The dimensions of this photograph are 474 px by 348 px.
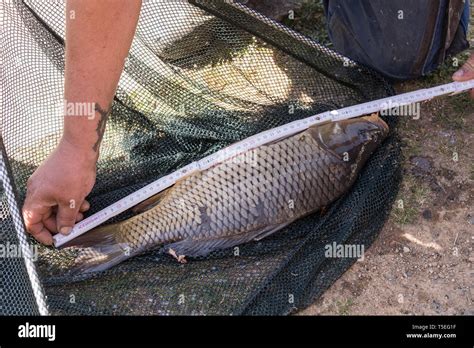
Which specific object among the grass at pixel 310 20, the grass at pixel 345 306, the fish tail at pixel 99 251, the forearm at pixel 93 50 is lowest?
the grass at pixel 345 306

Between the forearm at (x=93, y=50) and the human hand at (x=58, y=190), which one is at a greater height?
the forearm at (x=93, y=50)

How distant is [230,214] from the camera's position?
2326mm

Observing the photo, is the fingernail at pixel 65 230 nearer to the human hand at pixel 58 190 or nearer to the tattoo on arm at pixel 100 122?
the human hand at pixel 58 190

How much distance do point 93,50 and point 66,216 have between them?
0.53 m

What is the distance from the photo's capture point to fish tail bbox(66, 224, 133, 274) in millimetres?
2211

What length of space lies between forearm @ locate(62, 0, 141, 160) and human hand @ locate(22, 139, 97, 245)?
0.06 metres

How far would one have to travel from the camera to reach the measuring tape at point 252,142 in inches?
91.0

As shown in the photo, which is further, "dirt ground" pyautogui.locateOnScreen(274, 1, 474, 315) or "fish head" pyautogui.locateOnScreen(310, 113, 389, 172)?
"fish head" pyautogui.locateOnScreen(310, 113, 389, 172)

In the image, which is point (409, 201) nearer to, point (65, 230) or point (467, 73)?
point (467, 73)

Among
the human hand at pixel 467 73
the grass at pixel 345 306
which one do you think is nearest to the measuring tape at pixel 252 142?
the human hand at pixel 467 73

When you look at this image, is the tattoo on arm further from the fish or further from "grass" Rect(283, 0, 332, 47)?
"grass" Rect(283, 0, 332, 47)

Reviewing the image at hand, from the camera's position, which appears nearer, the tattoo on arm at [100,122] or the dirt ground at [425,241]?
the tattoo on arm at [100,122]

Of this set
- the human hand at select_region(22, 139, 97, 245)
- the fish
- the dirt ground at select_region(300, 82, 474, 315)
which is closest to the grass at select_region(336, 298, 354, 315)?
the dirt ground at select_region(300, 82, 474, 315)

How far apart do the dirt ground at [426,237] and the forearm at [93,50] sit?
84 cm
